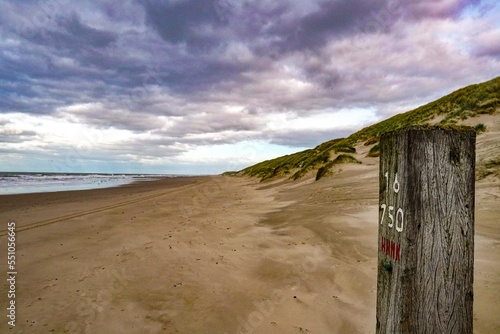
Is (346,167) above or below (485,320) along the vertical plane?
above

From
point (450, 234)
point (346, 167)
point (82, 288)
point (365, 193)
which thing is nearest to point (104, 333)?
point (82, 288)

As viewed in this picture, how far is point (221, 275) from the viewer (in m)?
4.89

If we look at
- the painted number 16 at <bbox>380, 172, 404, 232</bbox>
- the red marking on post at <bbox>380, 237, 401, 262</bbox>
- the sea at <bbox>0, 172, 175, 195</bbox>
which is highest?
the painted number 16 at <bbox>380, 172, 404, 232</bbox>

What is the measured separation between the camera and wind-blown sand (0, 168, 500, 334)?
360 centimetres

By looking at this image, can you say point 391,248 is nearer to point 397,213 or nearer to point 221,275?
point 397,213

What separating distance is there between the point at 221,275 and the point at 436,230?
3.93 m

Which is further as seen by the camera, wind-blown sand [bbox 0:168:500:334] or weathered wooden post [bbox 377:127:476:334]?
wind-blown sand [bbox 0:168:500:334]

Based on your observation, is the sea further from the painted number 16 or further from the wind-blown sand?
the painted number 16

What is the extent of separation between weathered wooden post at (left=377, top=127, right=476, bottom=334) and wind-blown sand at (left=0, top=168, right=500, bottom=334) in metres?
Result: 2.15

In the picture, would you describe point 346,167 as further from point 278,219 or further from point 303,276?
point 303,276

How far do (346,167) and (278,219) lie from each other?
6.78 m

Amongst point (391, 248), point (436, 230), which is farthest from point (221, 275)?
point (436, 230)

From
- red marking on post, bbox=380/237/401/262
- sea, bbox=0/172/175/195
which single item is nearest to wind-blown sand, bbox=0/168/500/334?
red marking on post, bbox=380/237/401/262

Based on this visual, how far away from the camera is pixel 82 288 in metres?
4.58
